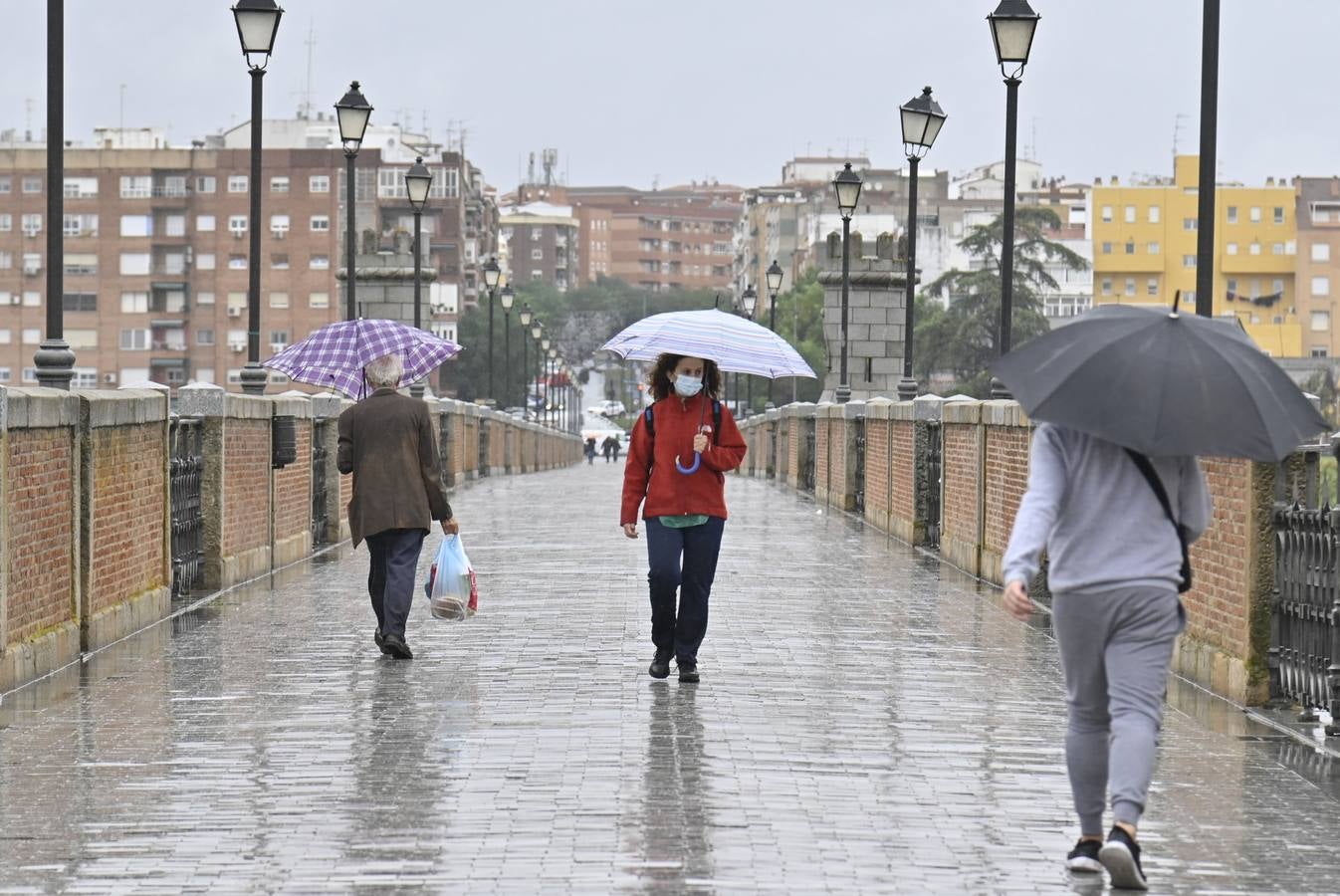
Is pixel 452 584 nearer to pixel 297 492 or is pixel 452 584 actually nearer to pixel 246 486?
pixel 246 486

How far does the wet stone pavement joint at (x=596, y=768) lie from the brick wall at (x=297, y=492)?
4.69 m

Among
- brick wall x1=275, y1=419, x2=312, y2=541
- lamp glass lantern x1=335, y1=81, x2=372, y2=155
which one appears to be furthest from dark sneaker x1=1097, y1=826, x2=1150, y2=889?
lamp glass lantern x1=335, y1=81, x2=372, y2=155

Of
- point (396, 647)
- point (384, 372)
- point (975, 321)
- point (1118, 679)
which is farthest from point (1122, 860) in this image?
point (975, 321)

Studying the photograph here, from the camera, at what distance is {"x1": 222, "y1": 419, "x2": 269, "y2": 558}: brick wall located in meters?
17.5

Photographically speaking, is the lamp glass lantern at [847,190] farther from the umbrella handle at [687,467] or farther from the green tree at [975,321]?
the green tree at [975,321]

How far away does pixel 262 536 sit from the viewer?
19094 mm

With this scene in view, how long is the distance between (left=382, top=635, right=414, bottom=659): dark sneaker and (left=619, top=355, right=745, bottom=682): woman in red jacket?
166 cm

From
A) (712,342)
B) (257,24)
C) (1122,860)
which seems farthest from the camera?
(257,24)

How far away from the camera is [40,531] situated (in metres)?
12.0

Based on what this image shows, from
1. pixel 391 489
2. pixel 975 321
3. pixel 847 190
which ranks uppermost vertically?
pixel 847 190

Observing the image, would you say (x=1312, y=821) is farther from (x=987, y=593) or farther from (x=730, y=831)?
(x=987, y=593)

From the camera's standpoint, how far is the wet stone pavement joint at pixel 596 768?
23.4ft

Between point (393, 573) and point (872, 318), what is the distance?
3958 cm

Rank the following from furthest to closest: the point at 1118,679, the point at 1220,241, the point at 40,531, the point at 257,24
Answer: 1. the point at 1220,241
2. the point at 257,24
3. the point at 40,531
4. the point at 1118,679
